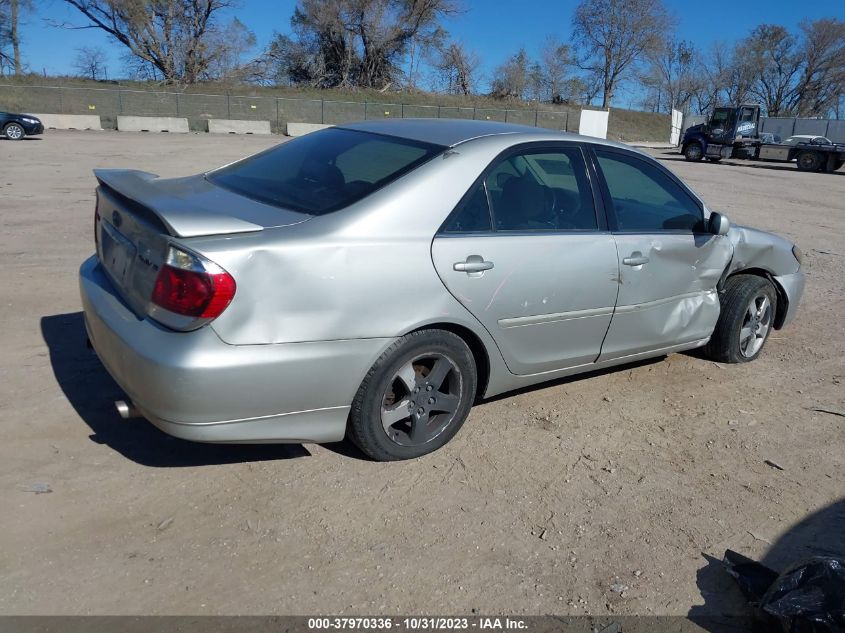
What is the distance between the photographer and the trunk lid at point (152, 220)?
294 centimetres

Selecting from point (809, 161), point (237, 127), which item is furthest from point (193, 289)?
point (237, 127)

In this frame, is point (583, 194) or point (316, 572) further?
point (583, 194)

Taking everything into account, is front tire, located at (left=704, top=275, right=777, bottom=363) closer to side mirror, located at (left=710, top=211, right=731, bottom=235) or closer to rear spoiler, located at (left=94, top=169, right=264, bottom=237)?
side mirror, located at (left=710, top=211, right=731, bottom=235)

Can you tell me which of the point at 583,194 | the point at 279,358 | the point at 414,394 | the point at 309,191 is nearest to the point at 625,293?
the point at 583,194

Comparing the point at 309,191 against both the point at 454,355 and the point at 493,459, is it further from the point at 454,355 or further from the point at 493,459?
the point at 493,459

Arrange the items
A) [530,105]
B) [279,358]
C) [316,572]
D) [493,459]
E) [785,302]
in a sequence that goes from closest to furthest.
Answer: [316,572], [279,358], [493,459], [785,302], [530,105]

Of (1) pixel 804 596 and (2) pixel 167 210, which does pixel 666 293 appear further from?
(2) pixel 167 210

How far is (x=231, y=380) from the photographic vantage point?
2855 millimetres

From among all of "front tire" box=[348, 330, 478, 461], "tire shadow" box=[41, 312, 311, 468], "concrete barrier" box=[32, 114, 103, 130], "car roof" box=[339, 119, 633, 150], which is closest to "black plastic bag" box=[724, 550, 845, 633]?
"front tire" box=[348, 330, 478, 461]

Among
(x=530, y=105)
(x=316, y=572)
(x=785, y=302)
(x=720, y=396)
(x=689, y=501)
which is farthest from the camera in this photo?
(x=530, y=105)

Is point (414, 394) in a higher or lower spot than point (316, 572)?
higher

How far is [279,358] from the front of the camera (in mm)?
2938

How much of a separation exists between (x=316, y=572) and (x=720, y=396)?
3.03 meters

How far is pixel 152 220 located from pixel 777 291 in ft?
14.4
